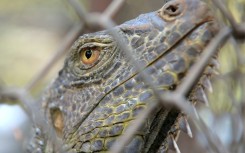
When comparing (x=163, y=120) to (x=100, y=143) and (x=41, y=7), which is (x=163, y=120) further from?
(x=41, y=7)

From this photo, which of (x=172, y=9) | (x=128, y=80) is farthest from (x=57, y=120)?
(x=172, y=9)

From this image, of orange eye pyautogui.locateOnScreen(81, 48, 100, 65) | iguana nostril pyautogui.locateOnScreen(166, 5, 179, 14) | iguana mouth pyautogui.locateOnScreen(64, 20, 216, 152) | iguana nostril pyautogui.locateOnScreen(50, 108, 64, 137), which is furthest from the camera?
iguana nostril pyautogui.locateOnScreen(50, 108, 64, 137)

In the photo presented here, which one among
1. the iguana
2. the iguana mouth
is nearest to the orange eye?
the iguana

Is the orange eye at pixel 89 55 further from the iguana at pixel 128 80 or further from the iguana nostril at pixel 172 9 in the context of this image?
the iguana nostril at pixel 172 9

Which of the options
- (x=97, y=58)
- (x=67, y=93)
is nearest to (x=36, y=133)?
(x=67, y=93)

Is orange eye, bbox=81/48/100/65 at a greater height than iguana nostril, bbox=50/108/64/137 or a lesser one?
greater

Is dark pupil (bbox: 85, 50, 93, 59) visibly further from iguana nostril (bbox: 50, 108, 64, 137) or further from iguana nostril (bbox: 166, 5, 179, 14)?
iguana nostril (bbox: 166, 5, 179, 14)

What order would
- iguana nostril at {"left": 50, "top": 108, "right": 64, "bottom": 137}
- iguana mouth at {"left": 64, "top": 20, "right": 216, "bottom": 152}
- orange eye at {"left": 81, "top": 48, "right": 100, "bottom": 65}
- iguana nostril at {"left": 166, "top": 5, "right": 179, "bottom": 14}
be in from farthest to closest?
1. iguana nostril at {"left": 50, "top": 108, "right": 64, "bottom": 137}
2. orange eye at {"left": 81, "top": 48, "right": 100, "bottom": 65}
3. iguana nostril at {"left": 166, "top": 5, "right": 179, "bottom": 14}
4. iguana mouth at {"left": 64, "top": 20, "right": 216, "bottom": 152}
